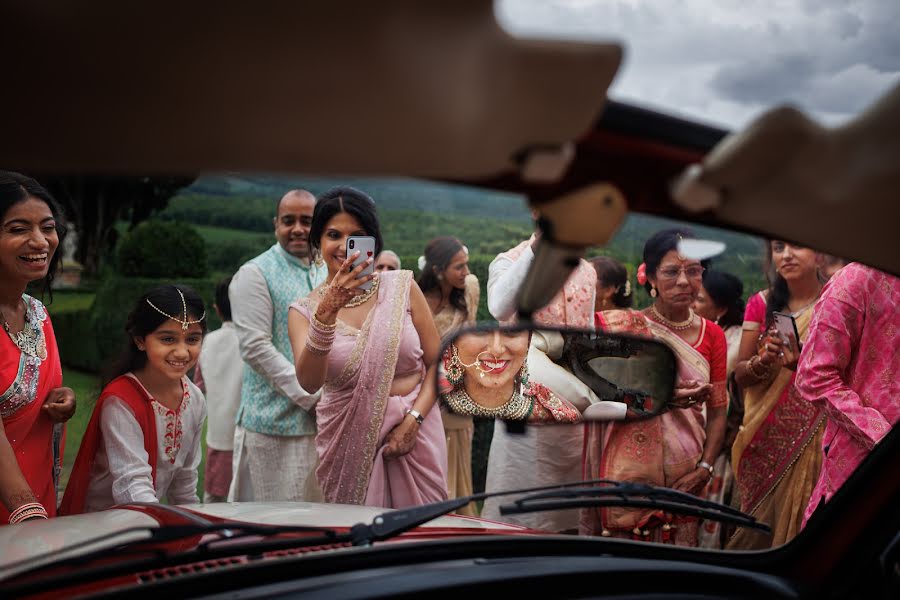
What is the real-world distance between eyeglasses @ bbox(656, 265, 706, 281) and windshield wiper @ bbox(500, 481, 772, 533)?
215cm

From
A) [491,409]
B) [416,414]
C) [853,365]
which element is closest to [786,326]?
[853,365]

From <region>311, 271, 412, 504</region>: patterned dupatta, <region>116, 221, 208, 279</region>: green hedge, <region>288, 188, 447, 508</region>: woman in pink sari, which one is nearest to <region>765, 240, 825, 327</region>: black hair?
<region>288, 188, 447, 508</region>: woman in pink sari

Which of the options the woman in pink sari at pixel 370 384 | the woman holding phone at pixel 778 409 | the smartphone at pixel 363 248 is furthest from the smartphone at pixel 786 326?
the smartphone at pixel 363 248

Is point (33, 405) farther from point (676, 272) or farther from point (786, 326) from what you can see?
point (786, 326)

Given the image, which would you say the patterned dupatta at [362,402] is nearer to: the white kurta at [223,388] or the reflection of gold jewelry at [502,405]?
the white kurta at [223,388]

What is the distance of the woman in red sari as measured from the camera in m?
2.70

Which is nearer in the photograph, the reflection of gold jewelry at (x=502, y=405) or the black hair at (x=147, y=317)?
the reflection of gold jewelry at (x=502, y=405)

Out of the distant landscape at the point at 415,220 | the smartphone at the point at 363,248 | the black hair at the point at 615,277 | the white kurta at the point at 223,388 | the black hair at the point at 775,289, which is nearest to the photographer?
the distant landscape at the point at 415,220

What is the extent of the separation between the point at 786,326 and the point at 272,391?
7.12 feet

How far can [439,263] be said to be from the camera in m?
4.34

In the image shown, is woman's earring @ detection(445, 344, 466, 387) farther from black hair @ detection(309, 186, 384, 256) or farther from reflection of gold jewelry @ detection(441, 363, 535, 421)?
black hair @ detection(309, 186, 384, 256)

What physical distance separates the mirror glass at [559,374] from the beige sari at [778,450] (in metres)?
2.04

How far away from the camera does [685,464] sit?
3.52m

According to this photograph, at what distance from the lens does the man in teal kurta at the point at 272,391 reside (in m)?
3.75
